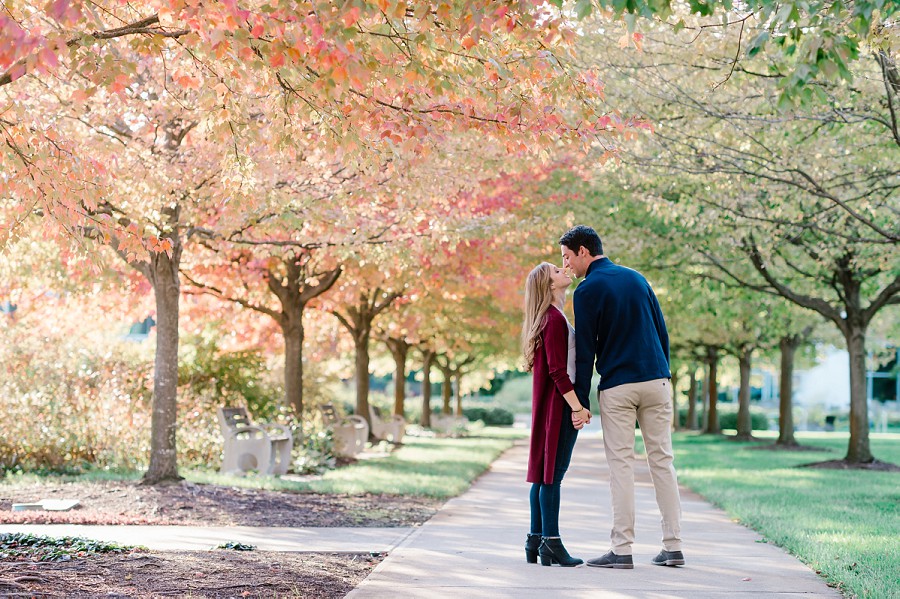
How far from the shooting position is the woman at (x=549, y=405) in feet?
20.5

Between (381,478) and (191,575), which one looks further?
(381,478)

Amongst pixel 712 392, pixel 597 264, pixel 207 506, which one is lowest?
pixel 207 506

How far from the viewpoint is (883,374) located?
63.1 metres

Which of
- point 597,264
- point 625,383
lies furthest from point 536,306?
point 625,383

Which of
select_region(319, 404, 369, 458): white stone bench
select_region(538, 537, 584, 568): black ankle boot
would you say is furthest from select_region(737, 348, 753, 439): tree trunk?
select_region(538, 537, 584, 568): black ankle boot

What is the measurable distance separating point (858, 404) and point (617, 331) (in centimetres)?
1327

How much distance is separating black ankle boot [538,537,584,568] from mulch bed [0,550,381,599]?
3.78 ft

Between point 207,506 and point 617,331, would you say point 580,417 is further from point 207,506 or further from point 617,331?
point 207,506

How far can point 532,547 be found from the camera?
21.1 feet

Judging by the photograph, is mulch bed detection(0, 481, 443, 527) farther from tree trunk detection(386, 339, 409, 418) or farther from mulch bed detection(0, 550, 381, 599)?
tree trunk detection(386, 339, 409, 418)

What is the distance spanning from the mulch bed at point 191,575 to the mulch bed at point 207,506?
2.03m

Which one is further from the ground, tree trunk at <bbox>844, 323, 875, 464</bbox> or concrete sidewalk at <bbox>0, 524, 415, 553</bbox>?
tree trunk at <bbox>844, 323, 875, 464</bbox>

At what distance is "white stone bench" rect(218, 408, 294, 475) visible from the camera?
13.7m

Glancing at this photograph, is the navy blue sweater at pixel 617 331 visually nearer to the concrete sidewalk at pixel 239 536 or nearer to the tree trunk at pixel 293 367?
the concrete sidewalk at pixel 239 536
